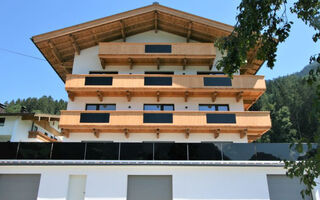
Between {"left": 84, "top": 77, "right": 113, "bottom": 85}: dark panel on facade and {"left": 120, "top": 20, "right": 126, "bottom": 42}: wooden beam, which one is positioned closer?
{"left": 84, "top": 77, "right": 113, "bottom": 85}: dark panel on facade

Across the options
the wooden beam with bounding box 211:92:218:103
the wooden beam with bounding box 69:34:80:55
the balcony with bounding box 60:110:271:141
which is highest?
the wooden beam with bounding box 69:34:80:55

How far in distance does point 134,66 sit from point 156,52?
86.1 inches

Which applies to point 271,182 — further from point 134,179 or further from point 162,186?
point 134,179

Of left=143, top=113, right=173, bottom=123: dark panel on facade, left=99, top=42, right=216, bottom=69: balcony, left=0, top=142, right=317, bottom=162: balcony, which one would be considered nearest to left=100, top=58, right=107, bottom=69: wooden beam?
left=99, top=42, right=216, bottom=69: balcony

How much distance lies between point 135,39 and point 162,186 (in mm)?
13012

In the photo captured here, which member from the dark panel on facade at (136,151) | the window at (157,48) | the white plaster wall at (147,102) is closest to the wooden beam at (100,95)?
the white plaster wall at (147,102)

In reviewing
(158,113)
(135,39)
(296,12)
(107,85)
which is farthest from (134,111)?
(296,12)

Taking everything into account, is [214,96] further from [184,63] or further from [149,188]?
[149,188]

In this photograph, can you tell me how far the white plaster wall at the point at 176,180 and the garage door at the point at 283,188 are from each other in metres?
0.36

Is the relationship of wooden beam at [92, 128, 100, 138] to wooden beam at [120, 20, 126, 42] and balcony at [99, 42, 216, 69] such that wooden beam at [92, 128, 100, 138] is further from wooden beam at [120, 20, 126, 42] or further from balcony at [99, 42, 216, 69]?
wooden beam at [120, 20, 126, 42]

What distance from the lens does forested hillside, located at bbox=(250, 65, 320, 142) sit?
52281mm

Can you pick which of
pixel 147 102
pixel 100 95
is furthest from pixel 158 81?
pixel 100 95

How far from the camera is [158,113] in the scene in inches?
789

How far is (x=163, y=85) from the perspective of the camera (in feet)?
68.5
